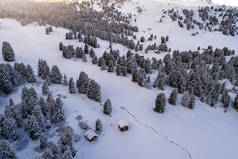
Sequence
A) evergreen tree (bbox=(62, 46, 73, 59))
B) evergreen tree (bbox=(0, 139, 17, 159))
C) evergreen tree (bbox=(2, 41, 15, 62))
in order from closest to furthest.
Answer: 1. evergreen tree (bbox=(0, 139, 17, 159))
2. evergreen tree (bbox=(2, 41, 15, 62))
3. evergreen tree (bbox=(62, 46, 73, 59))

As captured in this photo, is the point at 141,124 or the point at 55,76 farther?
the point at 55,76

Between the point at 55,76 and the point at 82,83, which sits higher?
the point at 55,76

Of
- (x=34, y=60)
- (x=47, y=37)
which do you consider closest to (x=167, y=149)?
(x=34, y=60)

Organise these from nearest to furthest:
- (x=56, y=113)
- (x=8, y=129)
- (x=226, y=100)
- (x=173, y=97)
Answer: (x=8, y=129)
(x=56, y=113)
(x=173, y=97)
(x=226, y=100)

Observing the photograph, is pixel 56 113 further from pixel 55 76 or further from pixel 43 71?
pixel 43 71

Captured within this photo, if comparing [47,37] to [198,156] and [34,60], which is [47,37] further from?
[198,156]

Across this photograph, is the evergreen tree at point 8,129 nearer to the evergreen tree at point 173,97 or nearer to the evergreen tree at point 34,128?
the evergreen tree at point 34,128

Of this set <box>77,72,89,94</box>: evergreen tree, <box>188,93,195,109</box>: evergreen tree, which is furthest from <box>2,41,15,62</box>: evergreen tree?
<box>188,93,195,109</box>: evergreen tree

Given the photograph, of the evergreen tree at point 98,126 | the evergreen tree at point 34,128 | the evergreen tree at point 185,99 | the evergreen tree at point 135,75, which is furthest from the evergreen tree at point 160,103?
the evergreen tree at point 34,128

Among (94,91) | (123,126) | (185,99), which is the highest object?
(94,91)

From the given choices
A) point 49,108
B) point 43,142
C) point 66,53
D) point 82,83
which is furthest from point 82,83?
point 66,53

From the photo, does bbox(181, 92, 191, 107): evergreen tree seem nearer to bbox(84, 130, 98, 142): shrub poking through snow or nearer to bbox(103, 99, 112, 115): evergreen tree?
bbox(103, 99, 112, 115): evergreen tree
